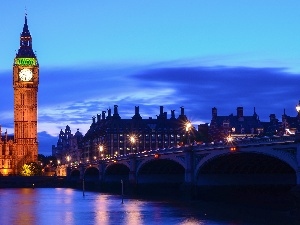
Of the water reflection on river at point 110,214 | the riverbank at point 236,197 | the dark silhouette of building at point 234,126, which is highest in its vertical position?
the dark silhouette of building at point 234,126

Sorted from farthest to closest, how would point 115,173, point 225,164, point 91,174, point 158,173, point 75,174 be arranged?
point 75,174 → point 91,174 → point 115,173 → point 158,173 → point 225,164

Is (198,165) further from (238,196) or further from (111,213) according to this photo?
(111,213)

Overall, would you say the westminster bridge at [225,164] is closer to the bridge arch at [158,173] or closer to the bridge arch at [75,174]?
the bridge arch at [158,173]

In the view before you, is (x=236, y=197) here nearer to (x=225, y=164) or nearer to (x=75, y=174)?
(x=225, y=164)

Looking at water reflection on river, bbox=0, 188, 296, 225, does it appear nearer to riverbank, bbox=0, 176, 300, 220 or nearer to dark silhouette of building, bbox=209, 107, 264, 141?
riverbank, bbox=0, 176, 300, 220

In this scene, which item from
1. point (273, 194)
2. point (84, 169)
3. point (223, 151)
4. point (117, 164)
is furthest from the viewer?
point (84, 169)

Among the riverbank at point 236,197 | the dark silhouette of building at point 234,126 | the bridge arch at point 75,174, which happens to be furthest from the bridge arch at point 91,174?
the dark silhouette of building at point 234,126

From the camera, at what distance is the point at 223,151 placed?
8162 cm

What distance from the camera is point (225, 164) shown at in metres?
90.3

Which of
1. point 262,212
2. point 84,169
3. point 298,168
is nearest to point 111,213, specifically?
point 262,212

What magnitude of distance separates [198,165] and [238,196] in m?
8.00

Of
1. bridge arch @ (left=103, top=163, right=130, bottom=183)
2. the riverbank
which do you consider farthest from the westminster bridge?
bridge arch @ (left=103, top=163, right=130, bottom=183)

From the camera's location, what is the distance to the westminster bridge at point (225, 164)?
6988 cm

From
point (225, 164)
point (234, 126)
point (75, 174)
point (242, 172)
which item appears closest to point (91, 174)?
point (75, 174)
